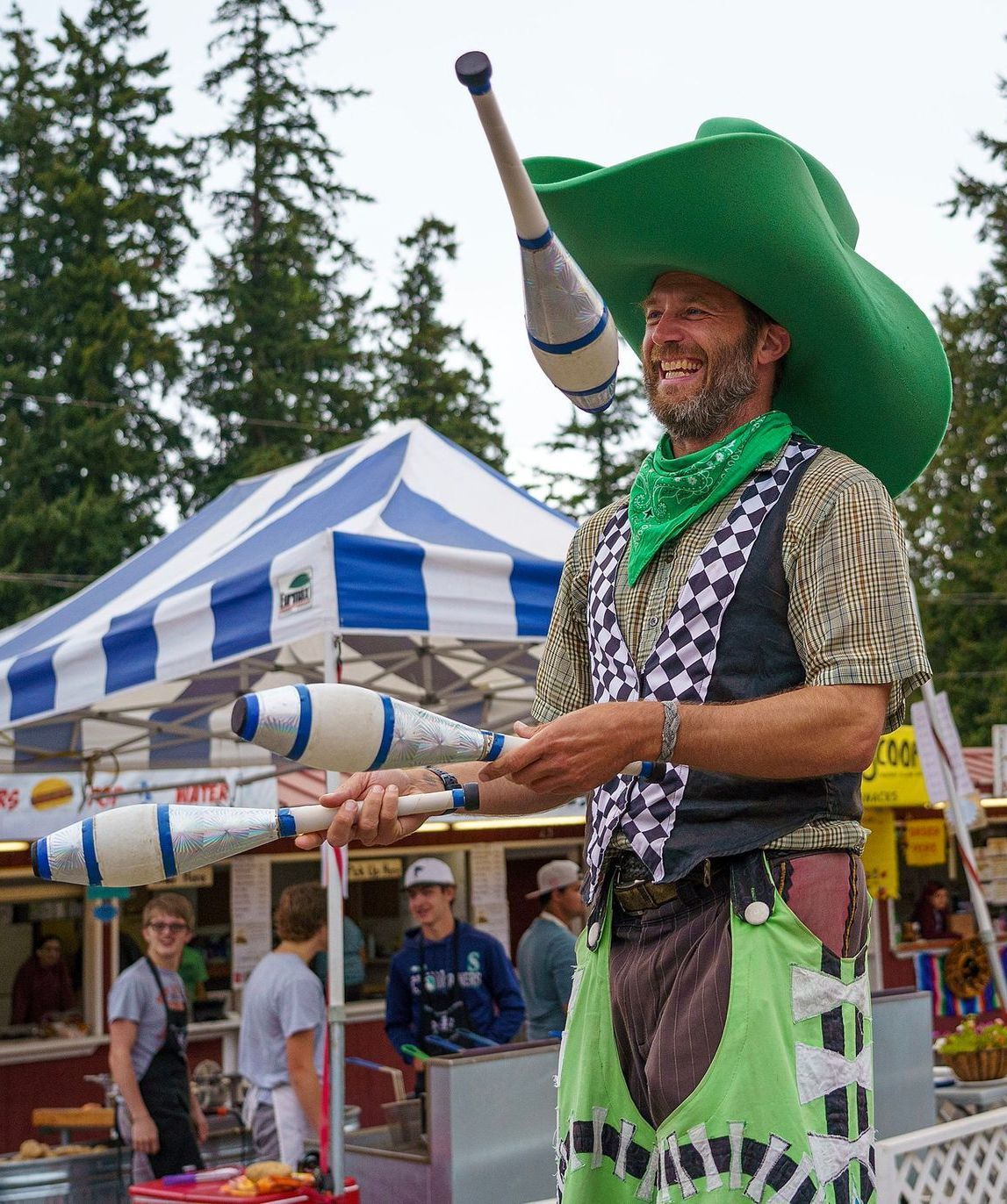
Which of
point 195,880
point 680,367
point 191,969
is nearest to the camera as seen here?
point 680,367

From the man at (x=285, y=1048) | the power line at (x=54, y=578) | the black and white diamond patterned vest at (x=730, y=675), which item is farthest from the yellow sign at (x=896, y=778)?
the power line at (x=54, y=578)

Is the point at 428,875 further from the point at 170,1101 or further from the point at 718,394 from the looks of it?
the point at 718,394

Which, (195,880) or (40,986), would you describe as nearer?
(40,986)

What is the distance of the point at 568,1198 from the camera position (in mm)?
1814

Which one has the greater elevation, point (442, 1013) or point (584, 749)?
point (584, 749)

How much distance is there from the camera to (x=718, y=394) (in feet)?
6.26

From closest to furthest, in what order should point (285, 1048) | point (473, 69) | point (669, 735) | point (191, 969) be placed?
1. point (669, 735)
2. point (473, 69)
3. point (285, 1048)
4. point (191, 969)

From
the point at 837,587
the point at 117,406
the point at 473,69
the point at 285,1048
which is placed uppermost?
the point at 117,406

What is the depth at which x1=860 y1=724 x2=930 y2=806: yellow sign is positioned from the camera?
Answer: 1263cm

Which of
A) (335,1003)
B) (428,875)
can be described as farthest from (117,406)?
(335,1003)

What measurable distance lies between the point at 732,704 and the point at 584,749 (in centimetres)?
21

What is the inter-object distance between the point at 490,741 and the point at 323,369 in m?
23.4

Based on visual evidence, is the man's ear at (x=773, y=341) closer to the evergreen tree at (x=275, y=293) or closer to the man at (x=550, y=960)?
the man at (x=550, y=960)

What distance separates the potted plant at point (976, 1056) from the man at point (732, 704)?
18.5 ft
